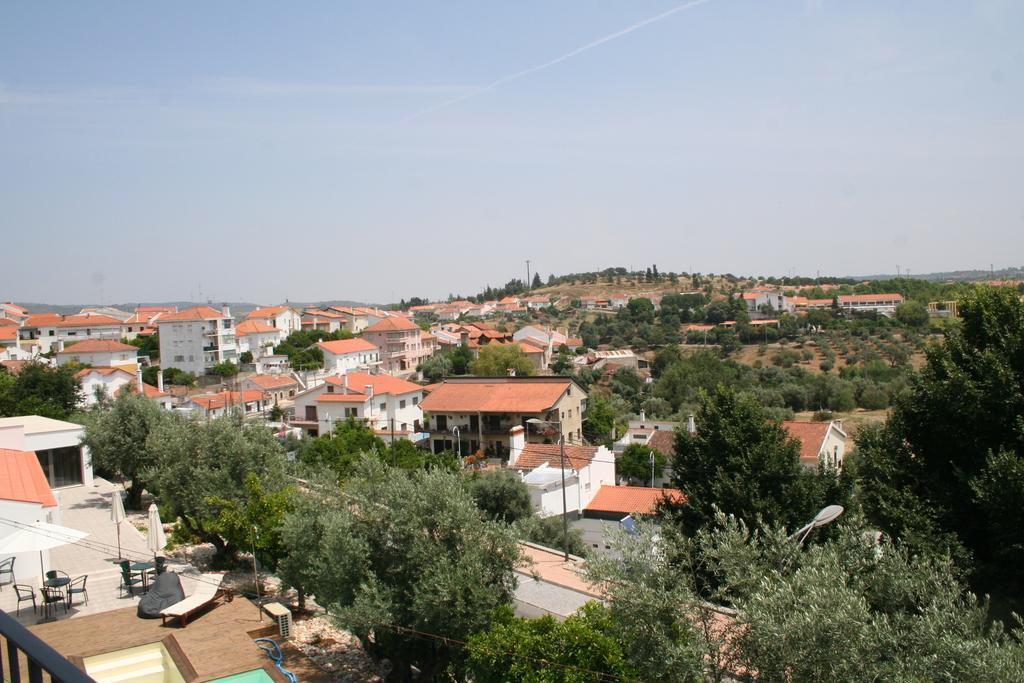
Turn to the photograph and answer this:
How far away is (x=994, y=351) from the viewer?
13.4 meters

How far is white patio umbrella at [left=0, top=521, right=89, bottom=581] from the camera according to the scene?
1072cm

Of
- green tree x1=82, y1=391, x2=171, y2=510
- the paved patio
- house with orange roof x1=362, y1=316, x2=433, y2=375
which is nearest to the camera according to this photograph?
the paved patio

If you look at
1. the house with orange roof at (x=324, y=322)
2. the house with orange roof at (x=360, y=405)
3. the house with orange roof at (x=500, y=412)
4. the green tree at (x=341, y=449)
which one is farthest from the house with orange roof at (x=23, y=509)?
the house with orange roof at (x=324, y=322)

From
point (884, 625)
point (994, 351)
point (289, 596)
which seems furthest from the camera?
point (289, 596)

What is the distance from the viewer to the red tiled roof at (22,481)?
13.0 meters

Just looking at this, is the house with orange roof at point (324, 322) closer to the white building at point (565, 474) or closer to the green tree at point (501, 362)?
the green tree at point (501, 362)

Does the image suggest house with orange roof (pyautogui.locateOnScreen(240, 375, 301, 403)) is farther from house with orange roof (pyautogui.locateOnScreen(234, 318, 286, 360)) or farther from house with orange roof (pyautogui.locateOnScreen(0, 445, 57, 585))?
house with orange roof (pyautogui.locateOnScreen(0, 445, 57, 585))

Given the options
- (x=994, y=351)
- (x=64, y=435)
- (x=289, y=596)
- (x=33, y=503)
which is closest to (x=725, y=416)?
(x=994, y=351)

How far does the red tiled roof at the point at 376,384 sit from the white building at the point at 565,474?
51.0 feet

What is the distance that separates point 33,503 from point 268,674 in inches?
251

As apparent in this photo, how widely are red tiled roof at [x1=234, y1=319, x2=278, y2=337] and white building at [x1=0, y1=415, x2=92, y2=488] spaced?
58.0m

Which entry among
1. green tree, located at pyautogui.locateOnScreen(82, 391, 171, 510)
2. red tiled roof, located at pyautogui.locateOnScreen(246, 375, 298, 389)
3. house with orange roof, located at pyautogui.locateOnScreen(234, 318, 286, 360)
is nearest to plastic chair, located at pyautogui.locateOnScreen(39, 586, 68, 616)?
green tree, located at pyautogui.locateOnScreen(82, 391, 171, 510)

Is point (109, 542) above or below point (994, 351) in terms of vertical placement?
below

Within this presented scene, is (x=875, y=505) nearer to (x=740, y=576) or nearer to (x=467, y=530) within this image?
(x=740, y=576)
